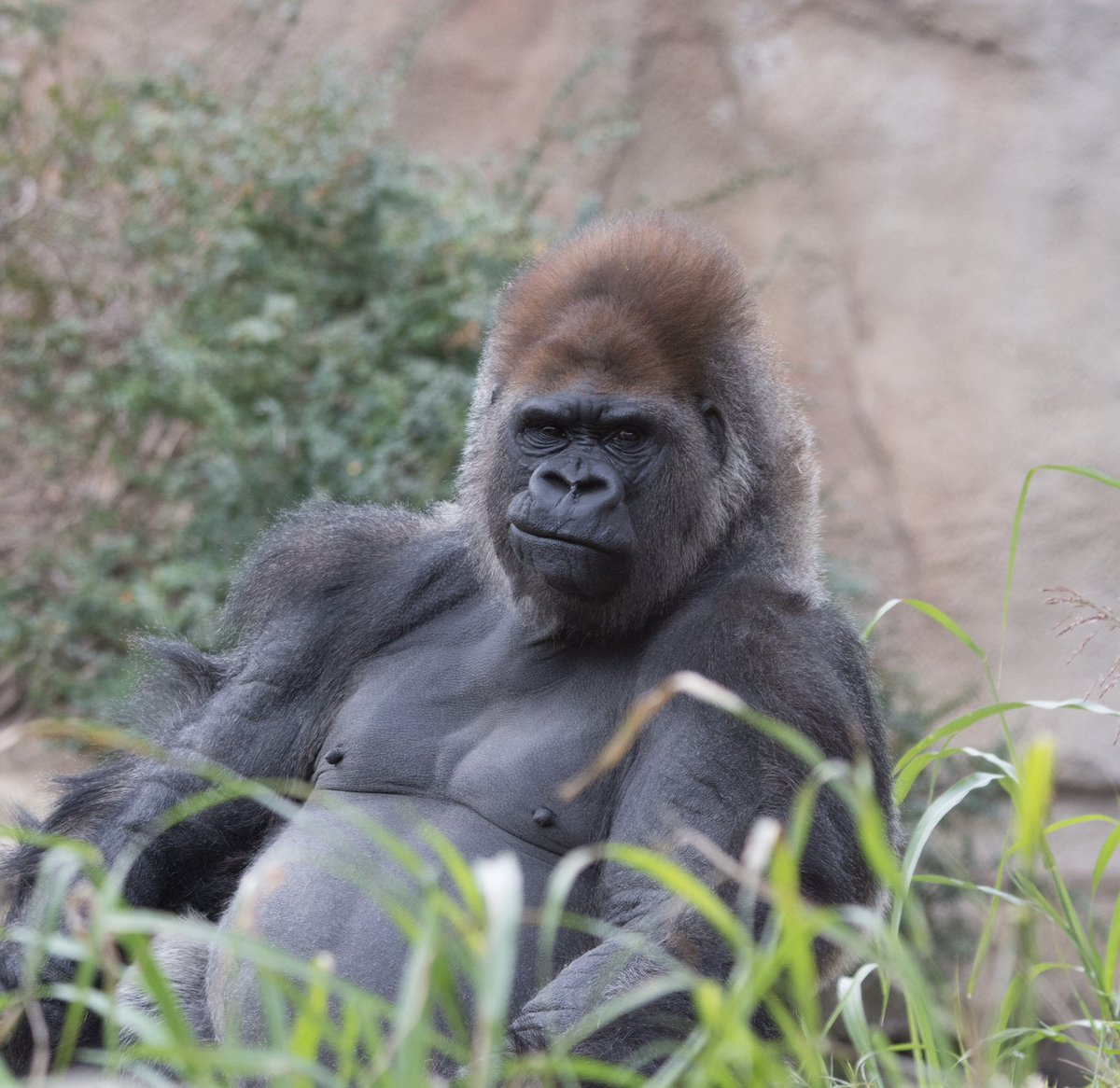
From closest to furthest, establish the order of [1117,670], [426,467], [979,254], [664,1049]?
[664,1049] → [1117,670] → [426,467] → [979,254]

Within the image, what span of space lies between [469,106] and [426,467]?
266 cm

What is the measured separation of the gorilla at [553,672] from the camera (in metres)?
2.57

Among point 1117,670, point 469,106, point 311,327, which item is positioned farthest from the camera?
point 469,106

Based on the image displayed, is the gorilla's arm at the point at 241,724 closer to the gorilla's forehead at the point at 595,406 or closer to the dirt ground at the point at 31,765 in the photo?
the gorilla's forehead at the point at 595,406

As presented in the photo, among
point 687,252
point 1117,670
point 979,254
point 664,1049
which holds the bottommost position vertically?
point 664,1049

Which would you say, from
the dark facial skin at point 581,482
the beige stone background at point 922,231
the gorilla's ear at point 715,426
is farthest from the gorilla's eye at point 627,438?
the beige stone background at point 922,231

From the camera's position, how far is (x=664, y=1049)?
200cm

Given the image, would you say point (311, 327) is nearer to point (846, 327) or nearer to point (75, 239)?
point (75, 239)

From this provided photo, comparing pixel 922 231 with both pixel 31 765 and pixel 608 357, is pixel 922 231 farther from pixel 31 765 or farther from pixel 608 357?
pixel 608 357

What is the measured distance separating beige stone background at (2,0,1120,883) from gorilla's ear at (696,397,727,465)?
357 centimetres

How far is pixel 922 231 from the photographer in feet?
22.9

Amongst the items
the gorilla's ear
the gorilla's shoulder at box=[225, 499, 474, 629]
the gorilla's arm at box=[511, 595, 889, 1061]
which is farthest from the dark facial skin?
the gorilla's shoulder at box=[225, 499, 474, 629]

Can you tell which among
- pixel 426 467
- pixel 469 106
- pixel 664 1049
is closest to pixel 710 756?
pixel 664 1049

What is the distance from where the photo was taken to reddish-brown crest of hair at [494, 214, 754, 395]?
285 cm
